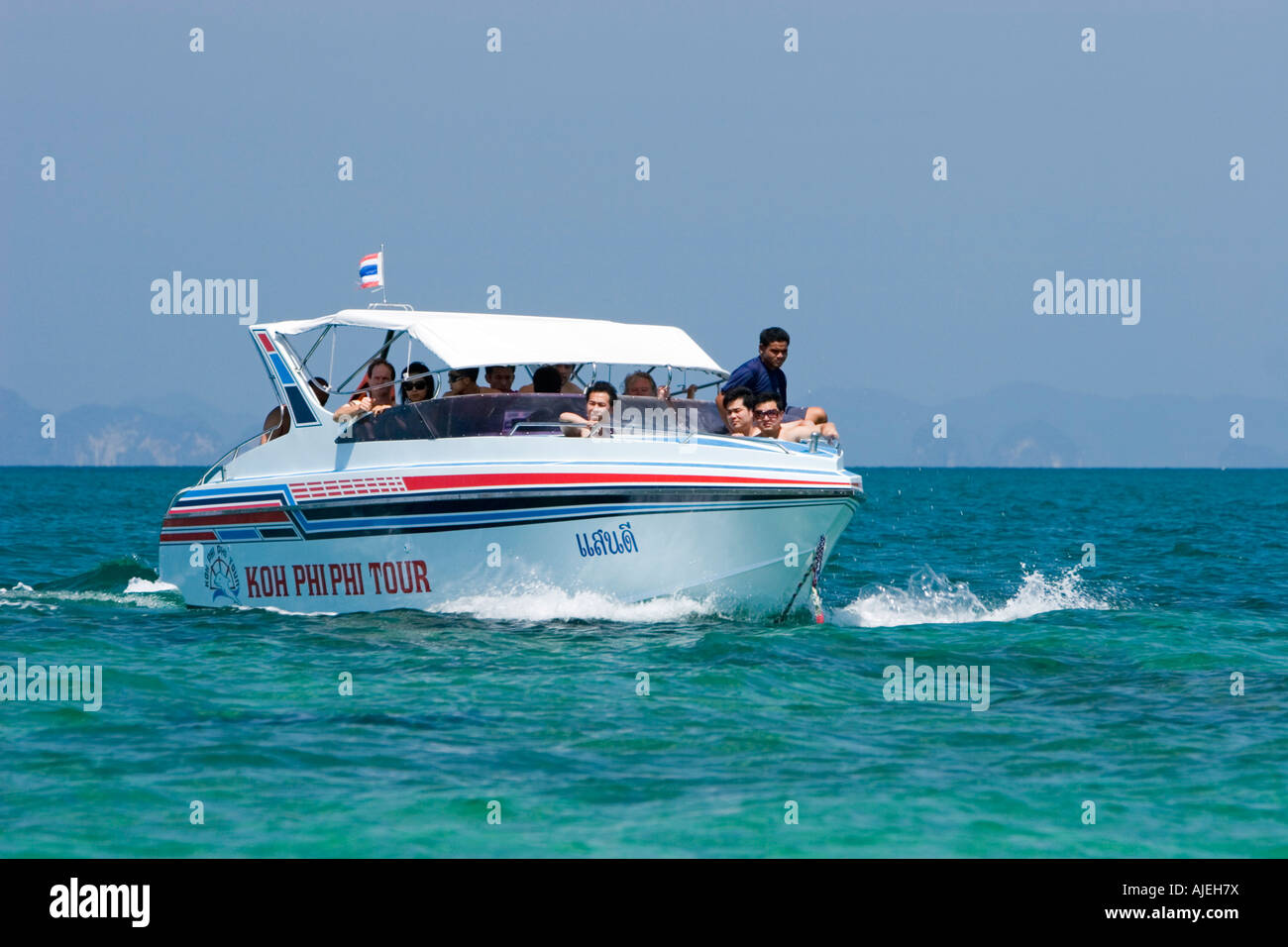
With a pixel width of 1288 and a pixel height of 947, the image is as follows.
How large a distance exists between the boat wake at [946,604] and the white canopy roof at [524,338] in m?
2.98

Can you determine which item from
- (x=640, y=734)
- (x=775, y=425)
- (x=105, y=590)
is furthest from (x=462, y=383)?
(x=105, y=590)

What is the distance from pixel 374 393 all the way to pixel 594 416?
2.30 metres

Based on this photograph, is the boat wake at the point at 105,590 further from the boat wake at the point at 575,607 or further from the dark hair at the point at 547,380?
the dark hair at the point at 547,380

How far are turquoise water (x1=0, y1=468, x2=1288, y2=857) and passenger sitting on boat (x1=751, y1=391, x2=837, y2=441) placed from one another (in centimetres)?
169

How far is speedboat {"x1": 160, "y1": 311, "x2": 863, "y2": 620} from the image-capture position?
38.3ft

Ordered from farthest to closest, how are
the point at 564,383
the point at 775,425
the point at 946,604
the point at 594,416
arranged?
the point at 946,604 → the point at 564,383 → the point at 775,425 → the point at 594,416

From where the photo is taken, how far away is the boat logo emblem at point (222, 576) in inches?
563

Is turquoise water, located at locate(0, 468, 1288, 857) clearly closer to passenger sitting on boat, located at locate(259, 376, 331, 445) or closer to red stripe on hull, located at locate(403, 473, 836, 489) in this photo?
red stripe on hull, located at locate(403, 473, 836, 489)

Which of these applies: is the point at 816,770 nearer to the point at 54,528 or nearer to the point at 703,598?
the point at 703,598

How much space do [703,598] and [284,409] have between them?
4.93 m

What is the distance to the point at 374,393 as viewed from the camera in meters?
13.2

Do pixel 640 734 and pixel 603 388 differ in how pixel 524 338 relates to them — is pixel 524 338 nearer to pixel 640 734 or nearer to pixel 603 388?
pixel 603 388

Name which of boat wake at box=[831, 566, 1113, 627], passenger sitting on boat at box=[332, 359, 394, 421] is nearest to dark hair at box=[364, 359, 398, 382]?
passenger sitting on boat at box=[332, 359, 394, 421]
